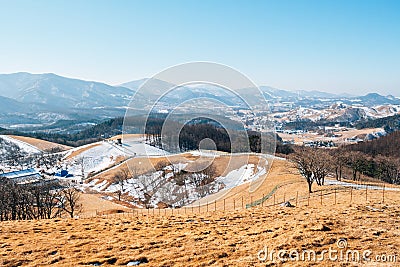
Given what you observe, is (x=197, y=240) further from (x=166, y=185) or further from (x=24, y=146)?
(x=24, y=146)

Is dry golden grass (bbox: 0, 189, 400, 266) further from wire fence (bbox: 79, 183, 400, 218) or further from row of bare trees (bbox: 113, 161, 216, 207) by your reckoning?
row of bare trees (bbox: 113, 161, 216, 207)

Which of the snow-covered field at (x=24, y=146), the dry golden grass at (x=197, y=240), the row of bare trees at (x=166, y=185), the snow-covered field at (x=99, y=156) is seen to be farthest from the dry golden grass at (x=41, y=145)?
the dry golden grass at (x=197, y=240)

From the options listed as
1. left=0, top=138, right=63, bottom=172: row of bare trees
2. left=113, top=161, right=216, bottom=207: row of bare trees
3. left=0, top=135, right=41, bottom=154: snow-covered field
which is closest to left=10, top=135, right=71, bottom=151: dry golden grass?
left=0, top=135, right=41, bottom=154: snow-covered field

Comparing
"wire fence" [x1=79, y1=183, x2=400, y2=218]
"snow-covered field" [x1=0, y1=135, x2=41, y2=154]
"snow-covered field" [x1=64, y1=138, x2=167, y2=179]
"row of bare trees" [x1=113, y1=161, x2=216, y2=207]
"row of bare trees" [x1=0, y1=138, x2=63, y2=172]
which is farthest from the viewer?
"snow-covered field" [x1=0, y1=135, x2=41, y2=154]

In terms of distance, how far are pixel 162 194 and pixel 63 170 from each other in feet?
210

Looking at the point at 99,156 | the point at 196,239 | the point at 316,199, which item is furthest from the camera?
the point at 99,156

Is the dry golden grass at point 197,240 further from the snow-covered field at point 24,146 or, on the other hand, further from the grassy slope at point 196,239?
the snow-covered field at point 24,146

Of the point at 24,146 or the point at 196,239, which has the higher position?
the point at 196,239

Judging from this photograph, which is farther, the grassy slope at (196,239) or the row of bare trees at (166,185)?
the row of bare trees at (166,185)

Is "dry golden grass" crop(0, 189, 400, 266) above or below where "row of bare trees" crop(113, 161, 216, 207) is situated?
above

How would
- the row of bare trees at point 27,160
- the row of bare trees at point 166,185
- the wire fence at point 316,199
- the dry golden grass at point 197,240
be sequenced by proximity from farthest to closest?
the row of bare trees at point 27,160
the row of bare trees at point 166,185
the wire fence at point 316,199
the dry golden grass at point 197,240

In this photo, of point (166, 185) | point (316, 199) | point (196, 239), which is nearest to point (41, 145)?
point (166, 185)

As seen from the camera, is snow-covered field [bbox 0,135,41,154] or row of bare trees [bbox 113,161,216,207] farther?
snow-covered field [bbox 0,135,41,154]

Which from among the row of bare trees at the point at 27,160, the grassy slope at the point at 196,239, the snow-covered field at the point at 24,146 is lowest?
the row of bare trees at the point at 27,160
